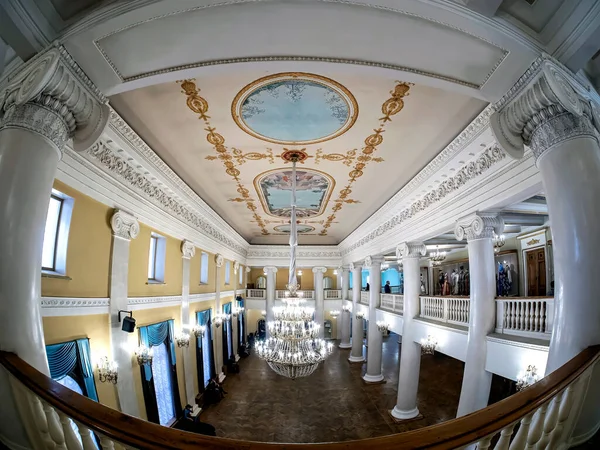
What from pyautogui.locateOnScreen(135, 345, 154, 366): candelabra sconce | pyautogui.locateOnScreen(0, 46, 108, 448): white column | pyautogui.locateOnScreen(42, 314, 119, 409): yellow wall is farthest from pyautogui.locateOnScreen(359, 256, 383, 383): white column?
pyautogui.locateOnScreen(0, 46, 108, 448): white column

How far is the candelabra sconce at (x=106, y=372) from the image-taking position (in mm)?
4887

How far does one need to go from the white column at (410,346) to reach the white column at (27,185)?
329 inches

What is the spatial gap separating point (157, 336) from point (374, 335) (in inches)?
333

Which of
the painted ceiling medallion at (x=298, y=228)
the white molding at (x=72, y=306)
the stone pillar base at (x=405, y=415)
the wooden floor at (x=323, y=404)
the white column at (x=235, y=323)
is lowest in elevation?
the wooden floor at (x=323, y=404)

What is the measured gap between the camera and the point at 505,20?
8.21 ft

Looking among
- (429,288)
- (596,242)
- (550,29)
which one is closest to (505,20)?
(550,29)

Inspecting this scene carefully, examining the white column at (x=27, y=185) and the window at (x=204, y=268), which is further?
the window at (x=204, y=268)

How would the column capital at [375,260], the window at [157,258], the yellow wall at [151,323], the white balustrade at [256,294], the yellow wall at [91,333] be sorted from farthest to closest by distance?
1. the white balustrade at [256,294]
2. the column capital at [375,260]
3. the window at [157,258]
4. the yellow wall at [151,323]
5. the yellow wall at [91,333]

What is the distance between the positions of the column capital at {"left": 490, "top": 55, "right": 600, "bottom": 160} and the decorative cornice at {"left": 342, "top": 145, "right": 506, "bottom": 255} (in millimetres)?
2054

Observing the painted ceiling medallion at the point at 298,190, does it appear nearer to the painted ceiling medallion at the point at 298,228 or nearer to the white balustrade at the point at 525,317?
the painted ceiling medallion at the point at 298,228

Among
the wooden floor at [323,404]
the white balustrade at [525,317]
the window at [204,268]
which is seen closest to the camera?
the white balustrade at [525,317]

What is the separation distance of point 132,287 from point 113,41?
497 cm

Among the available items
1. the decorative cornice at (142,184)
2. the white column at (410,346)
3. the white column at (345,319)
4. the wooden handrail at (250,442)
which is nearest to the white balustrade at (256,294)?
the white column at (345,319)

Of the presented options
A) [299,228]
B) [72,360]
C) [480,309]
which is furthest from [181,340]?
[299,228]
